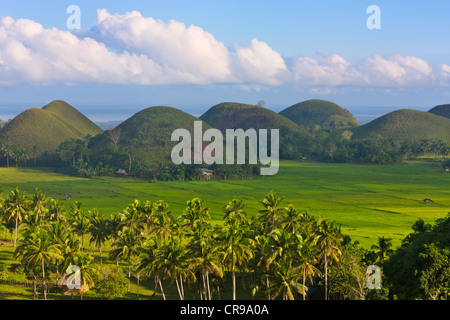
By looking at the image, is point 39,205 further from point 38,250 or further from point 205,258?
point 205,258

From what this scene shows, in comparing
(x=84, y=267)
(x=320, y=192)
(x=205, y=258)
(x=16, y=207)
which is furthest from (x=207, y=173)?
(x=205, y=258)

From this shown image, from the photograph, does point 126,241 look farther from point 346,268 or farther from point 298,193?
point 298,193

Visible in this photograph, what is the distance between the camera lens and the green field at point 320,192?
87.6 metres

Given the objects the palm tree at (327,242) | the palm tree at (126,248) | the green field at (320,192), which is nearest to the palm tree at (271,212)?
the green field at (320,192)

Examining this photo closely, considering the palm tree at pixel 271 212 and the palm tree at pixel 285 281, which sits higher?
the palm tree at pixel 271 212

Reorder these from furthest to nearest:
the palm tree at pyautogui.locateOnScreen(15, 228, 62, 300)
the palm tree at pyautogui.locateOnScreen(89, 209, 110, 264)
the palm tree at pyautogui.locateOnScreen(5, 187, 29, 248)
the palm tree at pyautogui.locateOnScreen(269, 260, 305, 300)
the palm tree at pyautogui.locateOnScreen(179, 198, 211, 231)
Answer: the palm tree at pyautogui.locateOnScreen(5, 187, 29, 248)
the palm tree at pyautogui.locateOnScreen(89, 209, 110, 264)
the palm tree at pyautogui.locateOnScreen(179, 198, 211, 231)
the palm tree at pyautogui.locateOnScreen(15, 228, 62, 300)
the palm tree at pyautogui.locateOnScreen(269, 260, 305, 300)

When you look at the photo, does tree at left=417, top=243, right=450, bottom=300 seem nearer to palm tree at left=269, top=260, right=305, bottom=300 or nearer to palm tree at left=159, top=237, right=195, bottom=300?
palm tree at left=269, top=260, right=305, bottom=300

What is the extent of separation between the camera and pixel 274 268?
45188 mm

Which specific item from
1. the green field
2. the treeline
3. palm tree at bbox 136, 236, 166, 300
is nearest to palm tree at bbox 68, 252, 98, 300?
the treeline

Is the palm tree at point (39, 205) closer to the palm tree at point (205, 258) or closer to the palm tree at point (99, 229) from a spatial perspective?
the palm tree at point (99, 229)

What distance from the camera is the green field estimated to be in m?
87.6

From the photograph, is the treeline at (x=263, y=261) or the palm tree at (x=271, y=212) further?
the palm tree at (x=271, y=212)

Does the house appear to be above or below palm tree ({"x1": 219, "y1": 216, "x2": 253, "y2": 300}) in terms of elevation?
above
